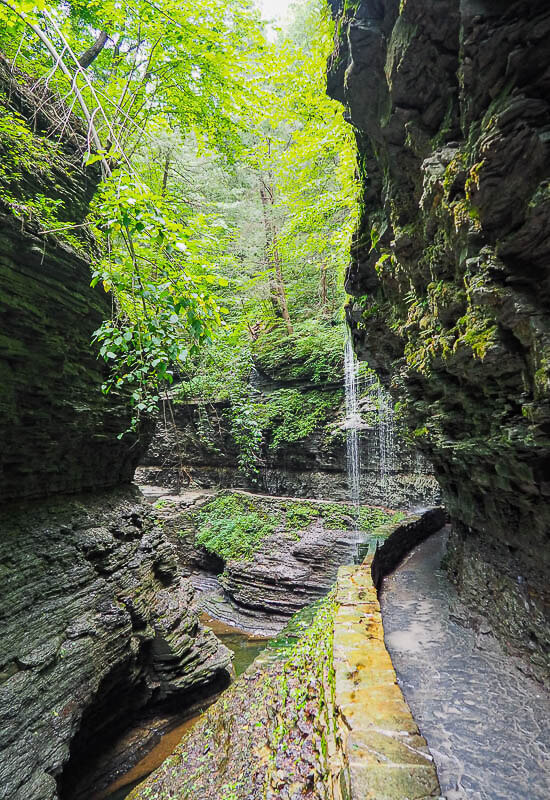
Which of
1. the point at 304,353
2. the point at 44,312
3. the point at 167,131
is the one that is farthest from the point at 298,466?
the point at 167,131

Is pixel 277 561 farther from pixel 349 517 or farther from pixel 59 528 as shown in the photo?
pixel 59 528

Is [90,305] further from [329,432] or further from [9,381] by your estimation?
[329,432]

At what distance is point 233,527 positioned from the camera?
1377 cm

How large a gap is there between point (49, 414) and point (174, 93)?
7.06 m

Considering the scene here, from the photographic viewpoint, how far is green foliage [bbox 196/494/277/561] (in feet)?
41.8

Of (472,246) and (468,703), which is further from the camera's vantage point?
(468,703)

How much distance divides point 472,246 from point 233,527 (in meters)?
12.8

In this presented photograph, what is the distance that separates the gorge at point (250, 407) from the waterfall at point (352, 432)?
14.1 ft

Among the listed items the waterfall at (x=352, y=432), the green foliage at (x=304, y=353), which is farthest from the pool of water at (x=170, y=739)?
the green foliage at (x=304, y=353)

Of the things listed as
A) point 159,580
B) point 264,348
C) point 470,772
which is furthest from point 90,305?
point 264,348

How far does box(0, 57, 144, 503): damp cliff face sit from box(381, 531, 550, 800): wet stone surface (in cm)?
645

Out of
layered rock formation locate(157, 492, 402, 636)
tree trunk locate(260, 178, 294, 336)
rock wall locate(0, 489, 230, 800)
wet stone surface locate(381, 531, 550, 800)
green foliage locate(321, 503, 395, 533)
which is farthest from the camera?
tree trunk locate(260, 178, 294, 336)

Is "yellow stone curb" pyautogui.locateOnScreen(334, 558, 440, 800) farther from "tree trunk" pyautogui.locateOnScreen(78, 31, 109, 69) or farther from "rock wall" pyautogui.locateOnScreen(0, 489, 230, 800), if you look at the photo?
"tree trunk" pyautogui.locateOnScreen(78, 31, 109, 69)

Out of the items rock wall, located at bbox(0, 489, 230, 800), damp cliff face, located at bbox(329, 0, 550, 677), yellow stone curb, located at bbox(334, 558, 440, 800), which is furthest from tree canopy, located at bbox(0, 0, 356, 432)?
yellow stone curb, located at bbox(334, 558, 440, 800)
